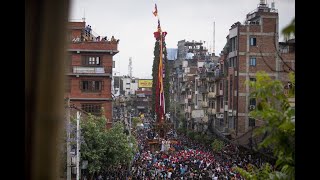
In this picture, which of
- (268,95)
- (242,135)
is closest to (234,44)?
(242,135)

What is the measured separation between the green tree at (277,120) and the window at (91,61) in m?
3.15

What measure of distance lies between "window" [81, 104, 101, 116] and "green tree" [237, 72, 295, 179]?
3.48 metres

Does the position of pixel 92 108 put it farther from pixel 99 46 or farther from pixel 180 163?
pixel 180 163

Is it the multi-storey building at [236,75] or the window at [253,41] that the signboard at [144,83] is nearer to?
the multi-storey building at [236,75]

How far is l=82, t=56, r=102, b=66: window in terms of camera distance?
4359mm

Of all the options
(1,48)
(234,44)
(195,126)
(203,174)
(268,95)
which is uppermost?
(234,44)

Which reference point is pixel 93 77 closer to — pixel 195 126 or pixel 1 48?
pixel 195 126

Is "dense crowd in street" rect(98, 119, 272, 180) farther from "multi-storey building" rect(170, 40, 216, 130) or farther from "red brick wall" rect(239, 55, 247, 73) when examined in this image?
"red brick wall" rect(239, 55, 247, 73)

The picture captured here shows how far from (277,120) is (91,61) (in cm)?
361

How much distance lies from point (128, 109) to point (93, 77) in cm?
120

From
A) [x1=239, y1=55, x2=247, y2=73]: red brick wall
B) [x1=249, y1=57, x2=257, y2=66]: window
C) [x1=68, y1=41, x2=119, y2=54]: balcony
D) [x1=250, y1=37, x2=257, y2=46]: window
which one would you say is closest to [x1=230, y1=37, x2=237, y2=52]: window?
[x1=239, y1=55, x2=247, y2=73]: red brick wall

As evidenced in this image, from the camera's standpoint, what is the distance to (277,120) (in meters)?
1.29

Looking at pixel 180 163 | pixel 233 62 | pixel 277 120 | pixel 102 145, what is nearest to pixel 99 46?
pixel 102 145
